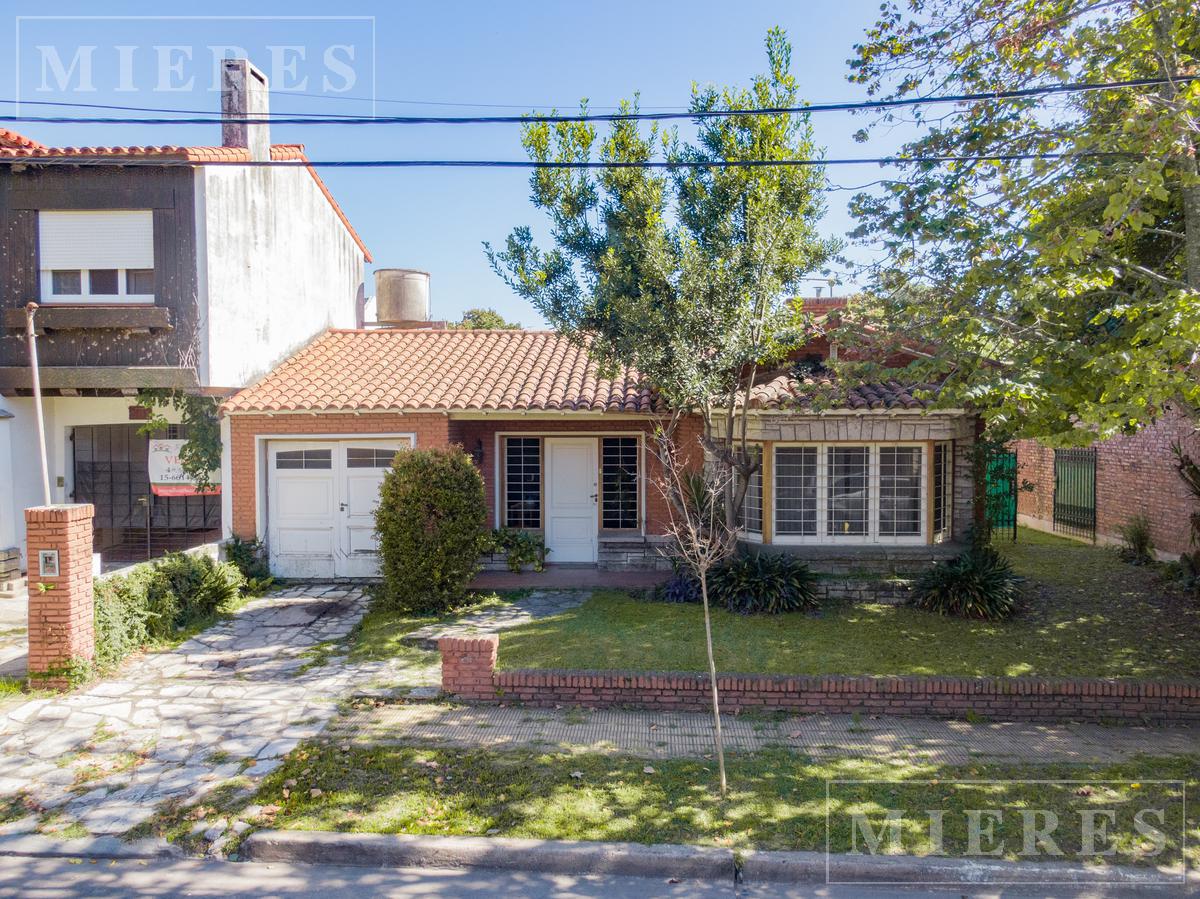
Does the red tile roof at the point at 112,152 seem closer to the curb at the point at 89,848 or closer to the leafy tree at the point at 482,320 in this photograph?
the curb at the point at 89,848

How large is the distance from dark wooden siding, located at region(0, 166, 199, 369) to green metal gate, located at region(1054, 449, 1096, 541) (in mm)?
18404

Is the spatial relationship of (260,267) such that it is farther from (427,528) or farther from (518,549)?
(518,549)

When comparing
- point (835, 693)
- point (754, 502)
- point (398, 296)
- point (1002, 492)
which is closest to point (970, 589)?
point (754, 502)

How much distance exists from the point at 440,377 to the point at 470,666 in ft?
23.5

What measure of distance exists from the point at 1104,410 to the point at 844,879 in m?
4.55

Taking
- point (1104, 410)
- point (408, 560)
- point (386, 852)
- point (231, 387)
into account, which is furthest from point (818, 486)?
point (231, 387)

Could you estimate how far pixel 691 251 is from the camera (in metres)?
9.92

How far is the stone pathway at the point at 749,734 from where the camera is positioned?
257 inches

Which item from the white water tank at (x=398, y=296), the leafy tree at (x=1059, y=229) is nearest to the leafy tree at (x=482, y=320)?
the white water tank at (x=398, y=296)

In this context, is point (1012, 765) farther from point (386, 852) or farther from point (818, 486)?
point (818, 486)

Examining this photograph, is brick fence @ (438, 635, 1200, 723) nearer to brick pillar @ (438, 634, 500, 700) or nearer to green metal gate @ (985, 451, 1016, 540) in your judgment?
brick pillar @ (438, 634, 500, 700)

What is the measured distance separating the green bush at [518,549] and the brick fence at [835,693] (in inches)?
207

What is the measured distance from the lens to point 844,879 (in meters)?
4.88

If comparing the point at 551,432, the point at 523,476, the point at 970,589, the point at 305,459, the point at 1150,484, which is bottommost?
the point at 970,589
